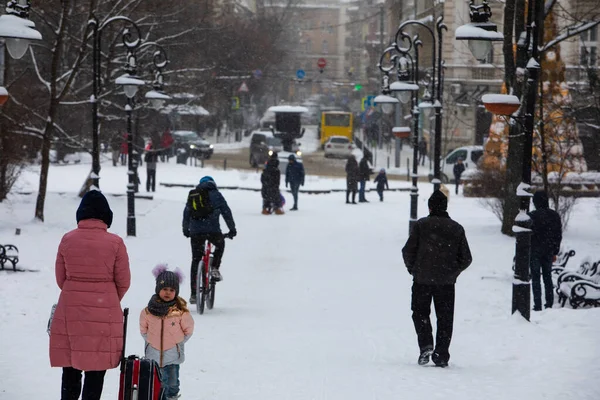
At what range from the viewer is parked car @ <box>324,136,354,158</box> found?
6444cm

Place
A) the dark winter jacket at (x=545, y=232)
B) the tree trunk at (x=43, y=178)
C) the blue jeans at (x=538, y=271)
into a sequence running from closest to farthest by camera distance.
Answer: the dark winter jacket at (x=545, y=232)
the blue jeans at (x=538, y=271)
the tree trunk at (x=43, y=178)

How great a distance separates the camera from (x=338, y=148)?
64.5 meters

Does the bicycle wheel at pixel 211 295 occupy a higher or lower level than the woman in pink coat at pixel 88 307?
lower

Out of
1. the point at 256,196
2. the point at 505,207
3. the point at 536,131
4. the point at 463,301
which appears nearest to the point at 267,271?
the point at 463,301

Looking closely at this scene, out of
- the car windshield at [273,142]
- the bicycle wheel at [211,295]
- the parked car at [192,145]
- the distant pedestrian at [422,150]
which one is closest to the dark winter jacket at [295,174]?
the bicycle wheel at [211,295]

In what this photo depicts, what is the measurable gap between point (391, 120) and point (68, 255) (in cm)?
6830

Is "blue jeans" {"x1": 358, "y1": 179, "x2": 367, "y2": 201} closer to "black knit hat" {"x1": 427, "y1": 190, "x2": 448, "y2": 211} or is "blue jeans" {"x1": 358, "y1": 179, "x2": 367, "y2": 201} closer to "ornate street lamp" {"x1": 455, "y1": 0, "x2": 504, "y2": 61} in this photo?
"ornate street lamp" {"x1": 455, "y1": 0, "x2": 504, "y2": 61}

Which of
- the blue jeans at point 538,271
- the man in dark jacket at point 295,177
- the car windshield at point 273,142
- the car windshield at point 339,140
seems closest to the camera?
the blue jeans at point 538,271

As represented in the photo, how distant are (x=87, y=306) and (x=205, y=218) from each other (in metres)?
6.40

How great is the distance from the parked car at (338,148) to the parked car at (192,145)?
8081mm

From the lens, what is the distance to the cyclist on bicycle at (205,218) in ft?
41.5

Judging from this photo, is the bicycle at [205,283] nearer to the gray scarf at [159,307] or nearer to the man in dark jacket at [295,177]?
the gray scarf at [159,307]

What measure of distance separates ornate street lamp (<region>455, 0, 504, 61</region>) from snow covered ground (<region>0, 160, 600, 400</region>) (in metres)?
3.14

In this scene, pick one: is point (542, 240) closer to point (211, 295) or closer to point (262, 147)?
point (211, 295)
